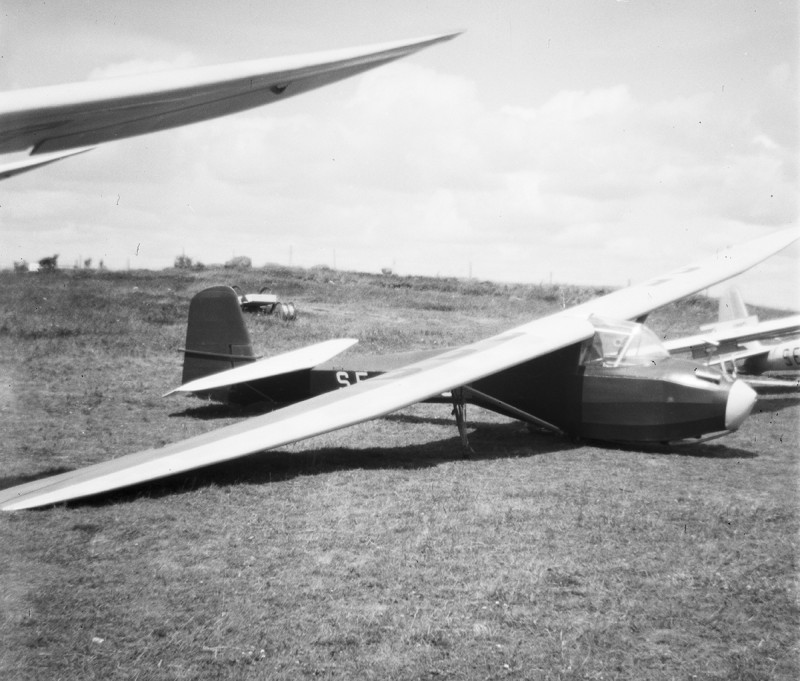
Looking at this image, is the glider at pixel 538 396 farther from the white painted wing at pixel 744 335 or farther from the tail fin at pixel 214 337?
the white painted wing at pixel 744 335

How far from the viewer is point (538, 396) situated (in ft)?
31.3

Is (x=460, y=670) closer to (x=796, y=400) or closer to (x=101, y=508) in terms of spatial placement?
(x=101, y=508)

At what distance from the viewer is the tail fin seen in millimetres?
11734

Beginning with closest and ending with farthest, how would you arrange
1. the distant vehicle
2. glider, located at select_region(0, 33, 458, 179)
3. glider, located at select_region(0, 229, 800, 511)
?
glider, located at select_region(0, 33, 458, 179), glider, located at select_region(0, 229, 800, 511), the distant vehicle

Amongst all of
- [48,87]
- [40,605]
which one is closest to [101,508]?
[40,605]

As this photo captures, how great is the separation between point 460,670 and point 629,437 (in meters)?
5.91

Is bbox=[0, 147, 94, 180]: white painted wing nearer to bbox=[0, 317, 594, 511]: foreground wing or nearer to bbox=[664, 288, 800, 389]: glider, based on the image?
bbox=[0, 317, 594, 511]: foreground wing

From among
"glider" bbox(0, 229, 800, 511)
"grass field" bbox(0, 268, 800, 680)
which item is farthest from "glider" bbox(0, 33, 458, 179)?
"glider" bbox(0, 229, 800, 511)

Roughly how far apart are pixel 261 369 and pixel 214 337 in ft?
4.32

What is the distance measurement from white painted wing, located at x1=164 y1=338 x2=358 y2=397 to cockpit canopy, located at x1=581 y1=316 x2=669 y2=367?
421 cm

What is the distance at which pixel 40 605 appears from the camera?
4.24m

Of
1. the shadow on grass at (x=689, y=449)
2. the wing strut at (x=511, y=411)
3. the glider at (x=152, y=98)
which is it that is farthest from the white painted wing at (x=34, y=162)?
the shadow on grass at (x=689, y=449)

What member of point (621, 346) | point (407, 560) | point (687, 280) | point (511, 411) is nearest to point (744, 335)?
point (687, 280)

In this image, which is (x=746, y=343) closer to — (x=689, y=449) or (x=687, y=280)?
(x=687, y=280)
